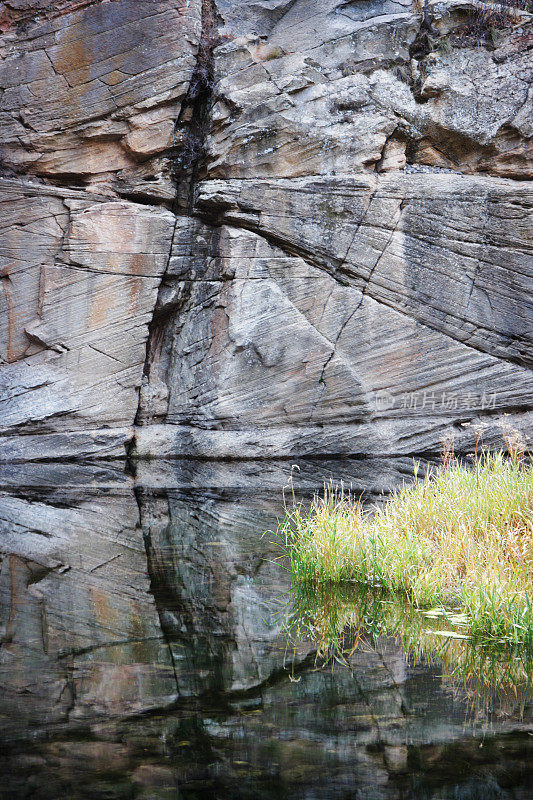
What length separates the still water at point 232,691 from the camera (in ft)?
9.80

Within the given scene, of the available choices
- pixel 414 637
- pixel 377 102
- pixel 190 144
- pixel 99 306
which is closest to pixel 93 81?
pixel 190 144

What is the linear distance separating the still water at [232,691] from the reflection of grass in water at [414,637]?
2cm

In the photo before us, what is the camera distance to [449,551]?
19.7 ft

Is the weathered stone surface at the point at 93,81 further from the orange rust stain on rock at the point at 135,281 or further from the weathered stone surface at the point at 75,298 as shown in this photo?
the orange rust stain on rock at the point at 135,281

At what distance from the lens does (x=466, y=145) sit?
50.7 feet

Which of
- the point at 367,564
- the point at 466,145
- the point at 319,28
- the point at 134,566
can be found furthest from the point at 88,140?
the point at 367,564

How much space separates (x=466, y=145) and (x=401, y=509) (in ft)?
35.8

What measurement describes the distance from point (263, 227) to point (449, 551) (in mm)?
10409

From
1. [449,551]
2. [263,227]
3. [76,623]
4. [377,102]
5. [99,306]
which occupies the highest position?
[377,102]

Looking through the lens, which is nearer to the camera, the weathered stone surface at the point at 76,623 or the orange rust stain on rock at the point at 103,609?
the weathered stone surface at the point at 76,623

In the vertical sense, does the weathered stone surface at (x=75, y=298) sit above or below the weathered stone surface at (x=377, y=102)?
below

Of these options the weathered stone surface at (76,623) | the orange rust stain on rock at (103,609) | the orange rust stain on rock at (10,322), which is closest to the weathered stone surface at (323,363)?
the orange rust stain on rock at (10,322)

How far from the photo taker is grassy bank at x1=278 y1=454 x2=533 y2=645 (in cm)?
481

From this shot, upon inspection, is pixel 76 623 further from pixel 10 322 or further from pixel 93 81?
pixel 93 81
